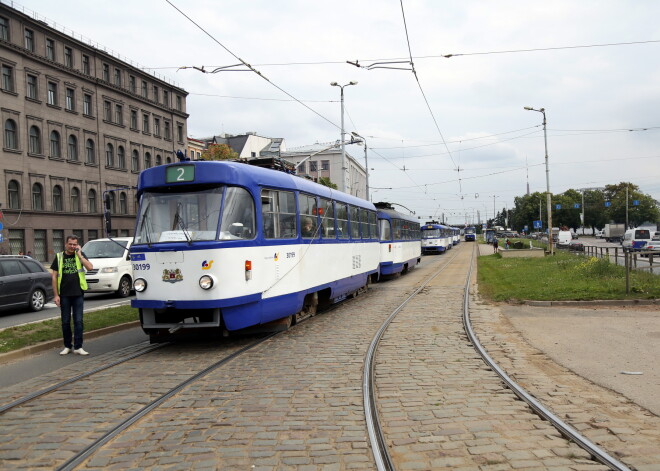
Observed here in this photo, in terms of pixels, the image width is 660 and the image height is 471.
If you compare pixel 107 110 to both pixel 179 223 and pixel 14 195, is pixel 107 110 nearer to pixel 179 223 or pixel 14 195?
pixel 14 195

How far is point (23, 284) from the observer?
15.4m

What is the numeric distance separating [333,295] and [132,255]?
5790 mm

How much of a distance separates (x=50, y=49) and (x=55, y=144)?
658 centimetres

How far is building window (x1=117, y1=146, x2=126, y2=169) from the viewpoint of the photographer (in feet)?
163

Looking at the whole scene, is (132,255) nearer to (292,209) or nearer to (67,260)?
(67,260)

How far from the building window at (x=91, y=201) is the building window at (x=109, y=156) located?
9.85 ft

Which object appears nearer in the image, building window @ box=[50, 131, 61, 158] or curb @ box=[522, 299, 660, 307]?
curb @ box=[522, 299, 660, 307]

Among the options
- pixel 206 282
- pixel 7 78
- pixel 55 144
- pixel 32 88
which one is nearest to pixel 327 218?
pixel 206 282

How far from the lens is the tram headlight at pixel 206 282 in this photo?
330 inches

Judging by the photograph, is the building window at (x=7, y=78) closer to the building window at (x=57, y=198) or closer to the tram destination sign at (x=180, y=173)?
the building window at (x=57, y=198)

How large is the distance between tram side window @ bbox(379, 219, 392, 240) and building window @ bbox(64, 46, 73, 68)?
103 feet

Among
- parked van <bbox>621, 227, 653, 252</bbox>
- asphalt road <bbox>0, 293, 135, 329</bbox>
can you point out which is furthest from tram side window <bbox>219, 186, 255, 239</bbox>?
parked van <bbox>621, 227, 653, 252</bbox>

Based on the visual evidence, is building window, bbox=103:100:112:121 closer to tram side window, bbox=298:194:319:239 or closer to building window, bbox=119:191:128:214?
building window, bbox=119:191:128:214

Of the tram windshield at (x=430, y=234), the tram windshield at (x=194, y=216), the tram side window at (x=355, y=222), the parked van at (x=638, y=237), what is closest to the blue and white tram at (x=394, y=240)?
the tram side window at (x=355, y=222)
